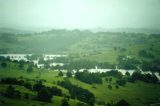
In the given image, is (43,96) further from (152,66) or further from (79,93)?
(152,66)

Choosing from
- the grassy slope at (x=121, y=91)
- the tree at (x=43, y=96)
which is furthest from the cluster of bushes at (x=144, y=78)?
the tree at (x=43, y=96)

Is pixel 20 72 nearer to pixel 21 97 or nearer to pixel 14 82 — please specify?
pixel 14 82

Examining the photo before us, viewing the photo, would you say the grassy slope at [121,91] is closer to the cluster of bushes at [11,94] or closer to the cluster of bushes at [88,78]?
the cluster of bushes at [88,78]

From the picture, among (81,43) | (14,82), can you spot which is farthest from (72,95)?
(81,43)

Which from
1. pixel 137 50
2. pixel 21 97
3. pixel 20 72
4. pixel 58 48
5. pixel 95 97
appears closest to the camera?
pixel 21 97

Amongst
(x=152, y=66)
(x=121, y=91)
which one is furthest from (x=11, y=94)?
(x=152, y=66)

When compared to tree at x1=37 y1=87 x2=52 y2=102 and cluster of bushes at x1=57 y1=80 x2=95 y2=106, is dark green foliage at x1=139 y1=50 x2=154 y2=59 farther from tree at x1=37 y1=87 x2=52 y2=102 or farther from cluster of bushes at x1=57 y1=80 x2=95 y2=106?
tree at x1=37 y1=87 x2=52 y2=102

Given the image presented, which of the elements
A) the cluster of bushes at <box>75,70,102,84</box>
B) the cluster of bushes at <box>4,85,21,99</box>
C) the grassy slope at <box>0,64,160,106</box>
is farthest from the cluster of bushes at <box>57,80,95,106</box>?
the cluster of bushes at <box>4,85,21,99</box>

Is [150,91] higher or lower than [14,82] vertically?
lower
